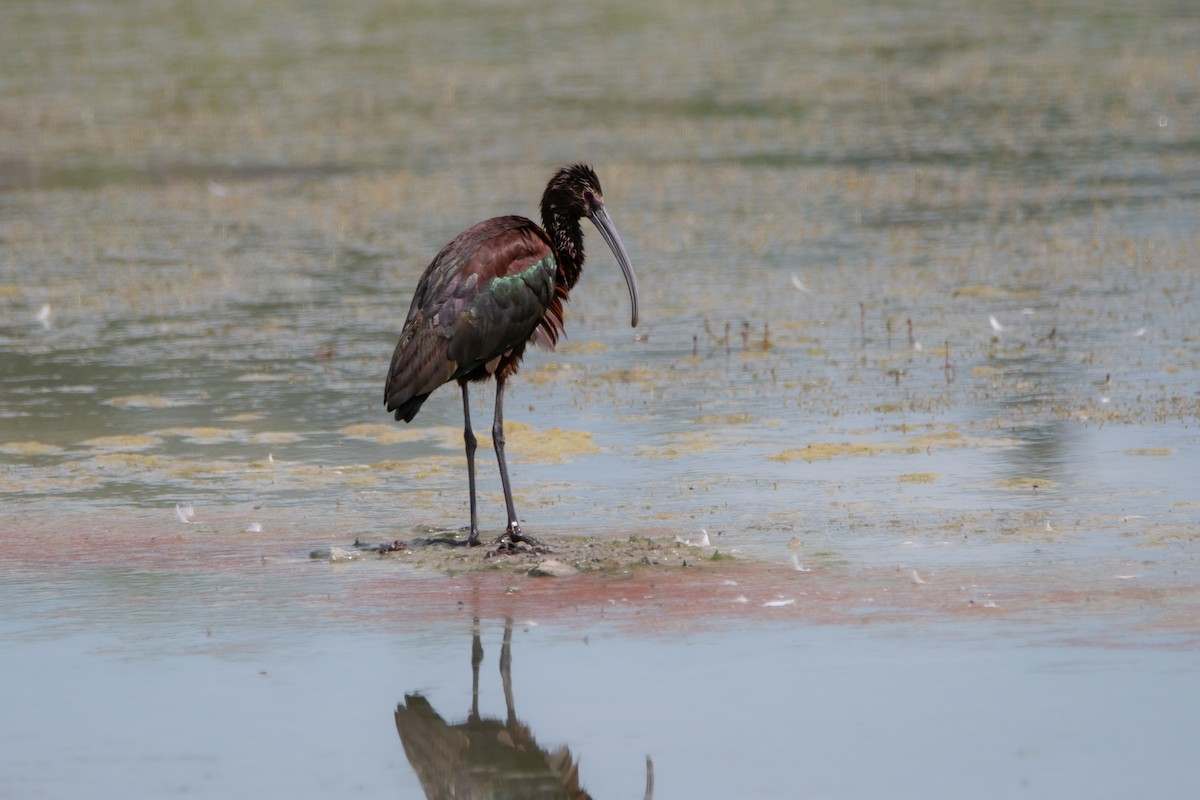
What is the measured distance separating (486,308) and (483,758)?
9.58ft

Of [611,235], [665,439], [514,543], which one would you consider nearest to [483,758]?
[514,543]

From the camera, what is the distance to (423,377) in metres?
8.40

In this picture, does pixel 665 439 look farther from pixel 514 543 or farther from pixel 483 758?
pixel 483 758

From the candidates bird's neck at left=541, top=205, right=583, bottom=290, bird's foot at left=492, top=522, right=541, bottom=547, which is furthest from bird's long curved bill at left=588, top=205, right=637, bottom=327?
bird's foot at left=492, top=522, right=541, bottom=547

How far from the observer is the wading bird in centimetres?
843

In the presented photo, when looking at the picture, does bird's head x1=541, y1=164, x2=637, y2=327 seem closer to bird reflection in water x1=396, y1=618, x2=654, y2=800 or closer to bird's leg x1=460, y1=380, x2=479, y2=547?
bird's leg x1=460, y1=380, x2=479, y2=547

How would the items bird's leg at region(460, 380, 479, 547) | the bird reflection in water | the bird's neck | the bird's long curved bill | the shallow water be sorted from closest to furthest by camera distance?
the bird reflection in water, the shallow water, bird's leg at region(460, 380, 479, 547), the bird's neck, the bird's long curved bill

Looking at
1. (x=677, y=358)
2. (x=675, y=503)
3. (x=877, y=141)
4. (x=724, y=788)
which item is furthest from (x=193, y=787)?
(x=877, y=141)

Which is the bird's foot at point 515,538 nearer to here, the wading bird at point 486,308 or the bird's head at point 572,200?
the wading bird at point 486,308

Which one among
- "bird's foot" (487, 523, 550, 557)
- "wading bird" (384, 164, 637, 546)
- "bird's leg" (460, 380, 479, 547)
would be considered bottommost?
"bird's foot" (487, 523, 550, 557)

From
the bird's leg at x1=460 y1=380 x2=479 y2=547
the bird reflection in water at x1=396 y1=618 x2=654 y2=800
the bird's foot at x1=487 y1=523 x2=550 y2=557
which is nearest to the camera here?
the bird reflection in water at x1=396 y1=618 x2=654 y2=800

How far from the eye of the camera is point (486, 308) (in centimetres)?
848

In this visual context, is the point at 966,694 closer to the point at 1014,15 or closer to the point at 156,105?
the point at 156,105

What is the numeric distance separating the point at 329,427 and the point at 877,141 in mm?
10878
